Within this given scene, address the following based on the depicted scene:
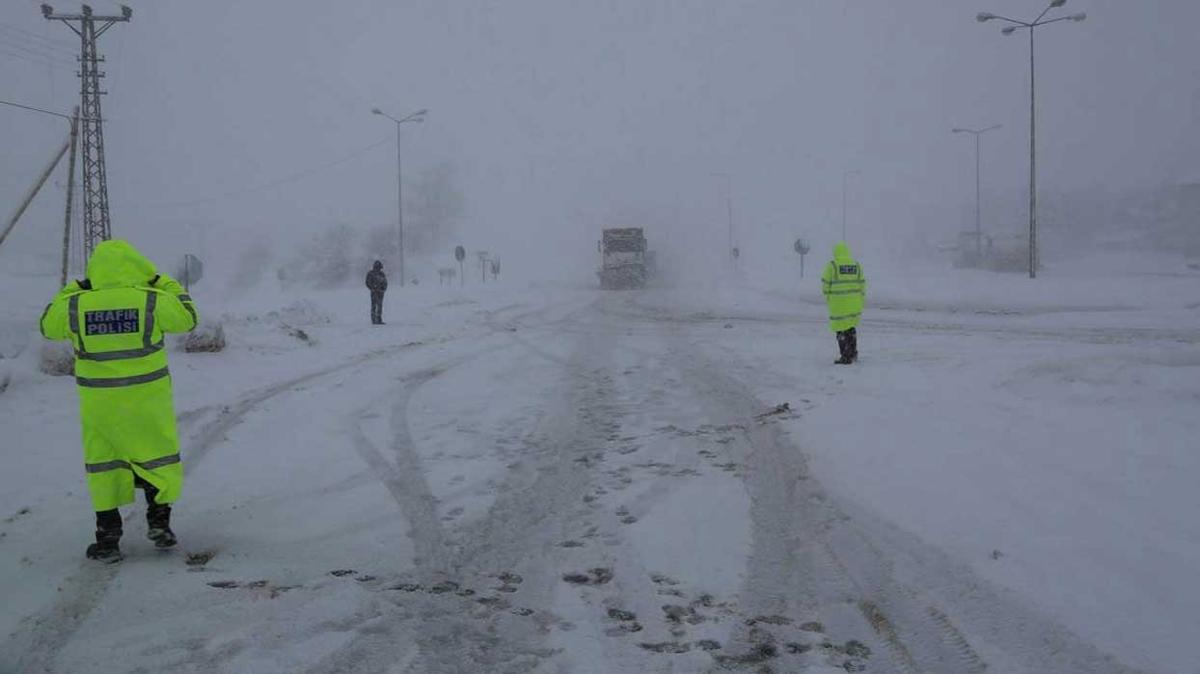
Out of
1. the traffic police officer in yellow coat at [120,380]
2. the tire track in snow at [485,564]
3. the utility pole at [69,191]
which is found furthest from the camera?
the utility pole at [69,191]

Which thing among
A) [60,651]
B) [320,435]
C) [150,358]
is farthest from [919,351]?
A: [60,651]

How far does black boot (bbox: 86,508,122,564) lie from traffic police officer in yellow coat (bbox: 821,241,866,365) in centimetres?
960

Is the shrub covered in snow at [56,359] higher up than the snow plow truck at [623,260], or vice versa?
the snow plow truck at [623,260]

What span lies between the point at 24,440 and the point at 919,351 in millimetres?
12035

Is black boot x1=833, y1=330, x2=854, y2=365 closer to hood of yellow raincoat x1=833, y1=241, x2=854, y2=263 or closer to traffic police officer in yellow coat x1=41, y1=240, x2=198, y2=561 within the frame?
hood of yellow raincoat x1=833, y1=241, x2=854, y2=263

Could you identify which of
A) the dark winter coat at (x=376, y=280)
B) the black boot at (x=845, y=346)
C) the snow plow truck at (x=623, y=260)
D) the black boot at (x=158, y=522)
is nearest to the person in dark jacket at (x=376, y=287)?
the dark winter coat at (x=376, y=280)

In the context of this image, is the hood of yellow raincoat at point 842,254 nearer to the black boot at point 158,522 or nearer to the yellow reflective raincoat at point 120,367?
the yellow reflective raincoat at point 120,367

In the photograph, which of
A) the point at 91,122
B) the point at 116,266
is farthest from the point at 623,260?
the point at 116,266

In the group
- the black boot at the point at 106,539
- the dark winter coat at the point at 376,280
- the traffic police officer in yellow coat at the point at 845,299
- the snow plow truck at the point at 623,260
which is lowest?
the black boot at the point at 106,539

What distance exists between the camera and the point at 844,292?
39.1 ft

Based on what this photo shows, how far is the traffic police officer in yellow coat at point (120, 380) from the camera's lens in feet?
15.2

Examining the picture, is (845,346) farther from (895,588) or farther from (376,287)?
(376,287)

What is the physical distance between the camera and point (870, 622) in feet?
12.1

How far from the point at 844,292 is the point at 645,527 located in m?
7.85
